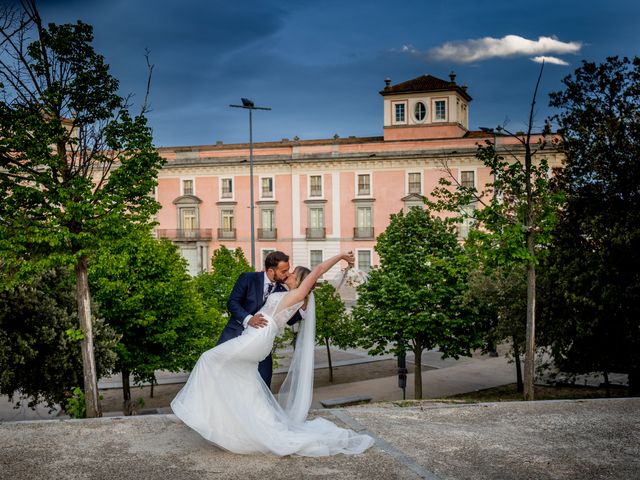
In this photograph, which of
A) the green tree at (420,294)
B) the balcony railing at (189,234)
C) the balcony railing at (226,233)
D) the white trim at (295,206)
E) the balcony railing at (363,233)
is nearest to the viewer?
the green tree at (420,294)

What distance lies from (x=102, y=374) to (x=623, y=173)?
12423 mm

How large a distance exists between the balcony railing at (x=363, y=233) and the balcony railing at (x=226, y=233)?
9.66m

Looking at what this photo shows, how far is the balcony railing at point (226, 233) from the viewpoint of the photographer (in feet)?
159

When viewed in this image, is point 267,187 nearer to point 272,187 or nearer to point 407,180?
point 272,187

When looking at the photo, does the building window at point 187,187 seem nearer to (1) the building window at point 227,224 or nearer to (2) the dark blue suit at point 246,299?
(1) the building window at point 227,224

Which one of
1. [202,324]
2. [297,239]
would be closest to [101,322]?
[202,324]

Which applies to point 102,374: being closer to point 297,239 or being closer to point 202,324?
point 202,324

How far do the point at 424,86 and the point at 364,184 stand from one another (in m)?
8.58

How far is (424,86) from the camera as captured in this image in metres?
46.2

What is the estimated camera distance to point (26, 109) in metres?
8.91

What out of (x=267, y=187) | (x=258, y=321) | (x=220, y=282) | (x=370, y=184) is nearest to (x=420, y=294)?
(x=220, y=282)

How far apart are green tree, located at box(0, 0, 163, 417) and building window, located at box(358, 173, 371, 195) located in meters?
36.9

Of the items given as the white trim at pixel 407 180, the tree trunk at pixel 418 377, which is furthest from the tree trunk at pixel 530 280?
the white trim at pixel 407 180

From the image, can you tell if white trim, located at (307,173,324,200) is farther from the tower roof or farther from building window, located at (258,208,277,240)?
the tower roof
